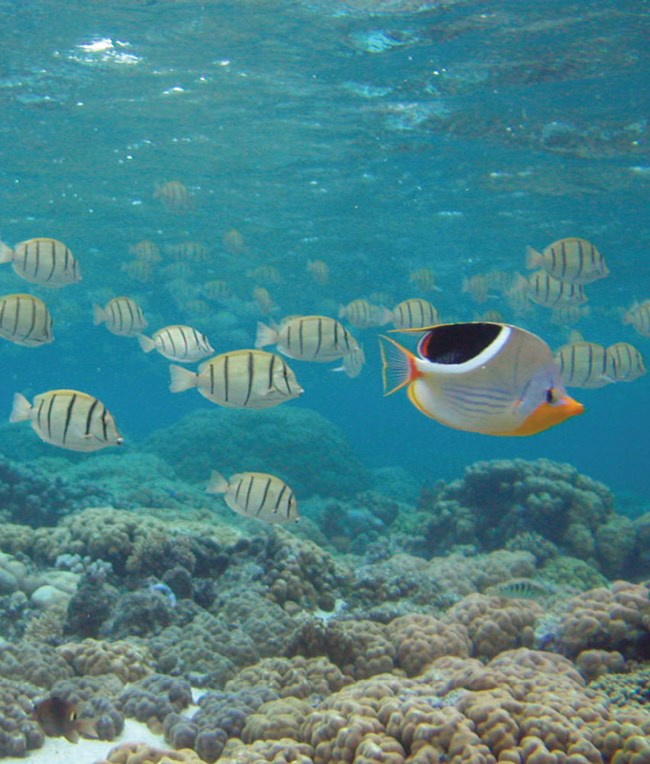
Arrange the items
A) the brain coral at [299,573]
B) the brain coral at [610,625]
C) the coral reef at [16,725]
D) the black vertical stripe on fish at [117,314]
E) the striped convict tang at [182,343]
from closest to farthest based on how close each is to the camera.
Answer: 1. the coral reef at [16,725]
2. the brain coral at [610,625]
3. the striped convict tang at [182,343]
4. the brain coral at [299,573]
5. the black vertical stripe on fish at [117,314]

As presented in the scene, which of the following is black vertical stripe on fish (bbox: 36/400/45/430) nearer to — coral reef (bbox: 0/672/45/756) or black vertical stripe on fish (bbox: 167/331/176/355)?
coral reef (bbox: 0/672/45/756)

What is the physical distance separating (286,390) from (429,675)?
237 cm

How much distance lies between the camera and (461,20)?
13.7 meters

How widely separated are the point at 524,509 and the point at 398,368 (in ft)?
39.6

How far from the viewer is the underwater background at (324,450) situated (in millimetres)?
4461

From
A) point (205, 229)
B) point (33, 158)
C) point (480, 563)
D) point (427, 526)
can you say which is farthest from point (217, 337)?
point (480, 563)

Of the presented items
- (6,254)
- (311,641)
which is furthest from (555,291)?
(6,254)

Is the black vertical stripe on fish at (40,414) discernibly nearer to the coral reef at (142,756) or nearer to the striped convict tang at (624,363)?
the coral reef at (142,756)

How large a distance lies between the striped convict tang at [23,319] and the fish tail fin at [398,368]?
175 inches

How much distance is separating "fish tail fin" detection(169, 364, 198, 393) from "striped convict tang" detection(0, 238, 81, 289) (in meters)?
2.05

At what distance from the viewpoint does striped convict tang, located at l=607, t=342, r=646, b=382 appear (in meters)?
7.26

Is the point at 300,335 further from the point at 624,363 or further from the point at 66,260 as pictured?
the point at 624,363

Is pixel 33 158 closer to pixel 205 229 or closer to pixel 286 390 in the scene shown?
pixel 205 229

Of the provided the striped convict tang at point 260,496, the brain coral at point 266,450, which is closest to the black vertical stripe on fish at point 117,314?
the striped convict tang at point 260,496
